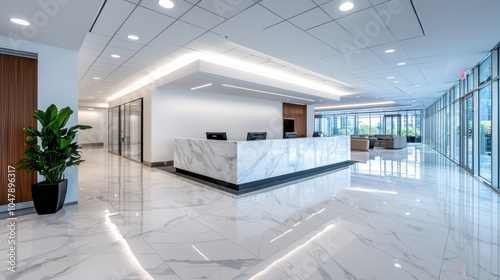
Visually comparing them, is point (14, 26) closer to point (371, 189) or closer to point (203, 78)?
point (203, 78)

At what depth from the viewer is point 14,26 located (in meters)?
3.60

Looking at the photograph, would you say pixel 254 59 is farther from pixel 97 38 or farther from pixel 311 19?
pixel 97 38

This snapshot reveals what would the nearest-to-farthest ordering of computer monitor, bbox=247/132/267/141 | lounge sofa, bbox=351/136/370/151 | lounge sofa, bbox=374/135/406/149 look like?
computer monitor, bbox=247/132/267/141, lounge sofa, bbox=351/136/370/151, lounge sofa, bbox=374/135/406/149

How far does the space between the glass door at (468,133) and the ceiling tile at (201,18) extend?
25.5ft

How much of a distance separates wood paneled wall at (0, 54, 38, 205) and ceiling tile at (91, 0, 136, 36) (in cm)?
129

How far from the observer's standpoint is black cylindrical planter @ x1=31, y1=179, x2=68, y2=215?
386 centimetres

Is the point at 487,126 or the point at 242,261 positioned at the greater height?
the point at 487,126

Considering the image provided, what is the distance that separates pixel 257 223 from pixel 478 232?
9.76 ft

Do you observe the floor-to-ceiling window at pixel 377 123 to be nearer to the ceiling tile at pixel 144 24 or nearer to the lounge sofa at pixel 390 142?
the lounge sofa at pixel 390 142

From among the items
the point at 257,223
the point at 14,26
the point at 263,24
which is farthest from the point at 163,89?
the point at 257,223

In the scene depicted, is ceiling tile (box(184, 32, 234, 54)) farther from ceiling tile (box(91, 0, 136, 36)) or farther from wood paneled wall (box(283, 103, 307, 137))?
wood paneled wall (box(283, 103, 307, 137))

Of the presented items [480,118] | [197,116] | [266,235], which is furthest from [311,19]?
[197,116]

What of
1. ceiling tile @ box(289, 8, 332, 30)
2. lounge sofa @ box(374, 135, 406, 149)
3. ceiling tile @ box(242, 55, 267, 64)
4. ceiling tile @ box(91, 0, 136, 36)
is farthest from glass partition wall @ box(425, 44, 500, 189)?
ceiling tile @ box(91, 0, 136, 36)

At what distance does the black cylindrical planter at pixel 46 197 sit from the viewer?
386 cm
